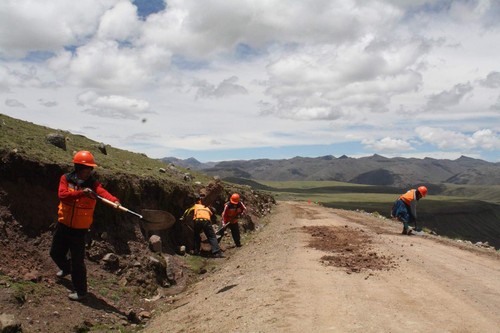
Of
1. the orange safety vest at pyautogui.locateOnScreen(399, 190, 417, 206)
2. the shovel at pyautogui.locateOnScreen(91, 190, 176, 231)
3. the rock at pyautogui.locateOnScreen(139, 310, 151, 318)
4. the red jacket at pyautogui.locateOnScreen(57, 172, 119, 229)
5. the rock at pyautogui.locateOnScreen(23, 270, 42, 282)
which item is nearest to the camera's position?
the red jacket at pyautogui.locateOnScreen(57, 172, 119, 229)

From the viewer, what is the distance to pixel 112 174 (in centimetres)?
1616

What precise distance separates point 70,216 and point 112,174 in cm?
663

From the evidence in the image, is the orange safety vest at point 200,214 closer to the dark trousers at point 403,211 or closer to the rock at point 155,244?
the rock at point 155,244

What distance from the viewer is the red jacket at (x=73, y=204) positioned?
31.1 ft

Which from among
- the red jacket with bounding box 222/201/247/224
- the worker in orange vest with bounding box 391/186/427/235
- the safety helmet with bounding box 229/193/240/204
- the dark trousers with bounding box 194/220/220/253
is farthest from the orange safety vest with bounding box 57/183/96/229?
the worker in orange vest with bounding box 391/186/427/235

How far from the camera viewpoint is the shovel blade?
15766 mm

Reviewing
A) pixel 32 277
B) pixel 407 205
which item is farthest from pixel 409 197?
pixel 32 277

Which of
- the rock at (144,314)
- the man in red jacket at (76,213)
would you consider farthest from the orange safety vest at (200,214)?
the man in red jacket at (76,213)

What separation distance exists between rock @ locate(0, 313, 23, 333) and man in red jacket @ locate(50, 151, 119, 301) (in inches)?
86.0

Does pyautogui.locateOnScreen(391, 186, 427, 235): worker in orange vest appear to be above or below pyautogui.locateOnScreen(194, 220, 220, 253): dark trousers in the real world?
above

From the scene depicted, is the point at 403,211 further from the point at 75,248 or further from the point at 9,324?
the point at 9,324

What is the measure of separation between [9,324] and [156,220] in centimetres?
856

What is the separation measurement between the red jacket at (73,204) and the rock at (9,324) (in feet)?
7.92

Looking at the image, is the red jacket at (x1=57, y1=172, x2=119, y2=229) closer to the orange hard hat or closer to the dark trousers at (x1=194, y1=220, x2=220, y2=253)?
the orange hard hat
